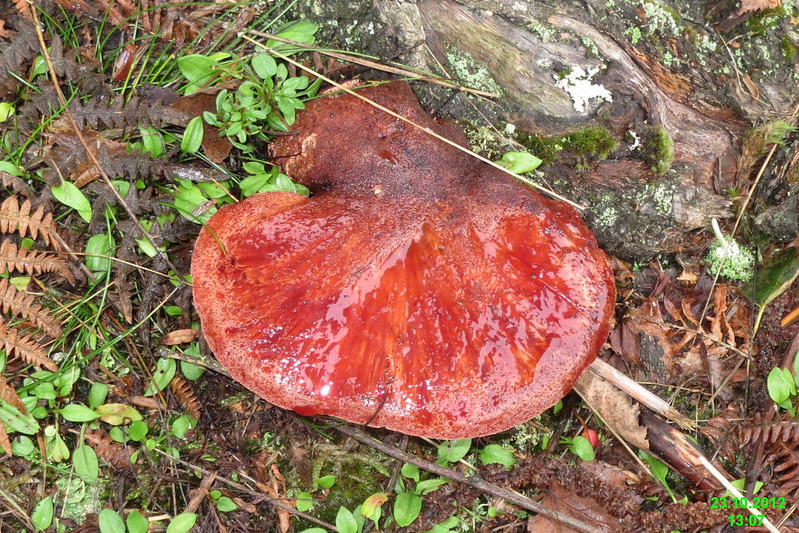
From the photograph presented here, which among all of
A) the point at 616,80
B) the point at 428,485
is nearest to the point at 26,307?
the point at 428,485

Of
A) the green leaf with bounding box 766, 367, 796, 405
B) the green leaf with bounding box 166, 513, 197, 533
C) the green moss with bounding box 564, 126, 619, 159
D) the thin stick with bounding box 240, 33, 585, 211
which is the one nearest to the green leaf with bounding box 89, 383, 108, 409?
the green leaf with bounding box 166, 513, 197, 533

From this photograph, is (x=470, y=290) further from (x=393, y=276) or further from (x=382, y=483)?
(x=382, y=483)

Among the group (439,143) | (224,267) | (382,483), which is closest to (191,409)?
(224,267)

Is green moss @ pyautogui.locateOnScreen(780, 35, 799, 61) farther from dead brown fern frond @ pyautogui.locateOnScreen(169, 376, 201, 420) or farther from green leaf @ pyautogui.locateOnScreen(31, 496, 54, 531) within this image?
green leaf @ pyautogui.locateOnScreen(31, 496, 54, 531)

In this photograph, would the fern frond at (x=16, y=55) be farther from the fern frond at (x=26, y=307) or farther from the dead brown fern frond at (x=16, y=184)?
the fern frond at (x=26, y=307)

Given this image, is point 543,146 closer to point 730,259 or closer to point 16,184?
point 730,259
